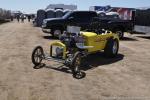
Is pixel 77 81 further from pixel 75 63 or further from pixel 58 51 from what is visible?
pixel 58 51

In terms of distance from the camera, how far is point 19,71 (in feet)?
36.5

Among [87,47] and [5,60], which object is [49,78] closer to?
[87,47]

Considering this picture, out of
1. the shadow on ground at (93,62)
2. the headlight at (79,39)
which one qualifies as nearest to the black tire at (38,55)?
the shadow on ground at (93,62)

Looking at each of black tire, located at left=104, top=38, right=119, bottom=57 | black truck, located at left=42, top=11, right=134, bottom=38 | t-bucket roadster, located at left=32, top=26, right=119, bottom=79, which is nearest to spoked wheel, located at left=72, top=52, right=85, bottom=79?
t-bucket roadster, located at left=32, top=26, right=119, bottom=79

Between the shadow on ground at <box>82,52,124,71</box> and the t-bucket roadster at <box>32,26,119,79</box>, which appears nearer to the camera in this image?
the t-bucket roadster at <box>32,26,119,79</box>

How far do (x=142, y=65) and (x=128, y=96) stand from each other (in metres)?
4.79

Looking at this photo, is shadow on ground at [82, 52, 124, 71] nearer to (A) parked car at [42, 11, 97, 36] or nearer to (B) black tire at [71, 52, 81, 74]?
(B) black tire at [71, 52, 81, 74]

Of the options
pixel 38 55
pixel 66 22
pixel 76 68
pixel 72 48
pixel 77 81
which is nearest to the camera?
pixel 77 81

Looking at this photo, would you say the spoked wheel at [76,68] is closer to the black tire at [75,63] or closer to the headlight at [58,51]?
the black tire at [75,63]

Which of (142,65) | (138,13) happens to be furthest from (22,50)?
(138,13)

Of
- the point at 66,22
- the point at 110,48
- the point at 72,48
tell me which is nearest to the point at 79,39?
the point at 72,48

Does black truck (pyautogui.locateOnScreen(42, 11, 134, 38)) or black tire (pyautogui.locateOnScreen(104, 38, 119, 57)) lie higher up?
black truck (pyautogui.locateOnScreen(42, 11, 134, 38))

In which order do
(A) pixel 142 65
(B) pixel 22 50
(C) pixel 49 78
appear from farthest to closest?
(B) pixel 22 50, (A) pixel 142 65, (C) pixel 49 78

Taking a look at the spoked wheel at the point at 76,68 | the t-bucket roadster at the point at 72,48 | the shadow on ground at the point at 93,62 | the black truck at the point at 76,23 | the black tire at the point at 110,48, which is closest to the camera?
the spoked wheel at the point at 76,68
